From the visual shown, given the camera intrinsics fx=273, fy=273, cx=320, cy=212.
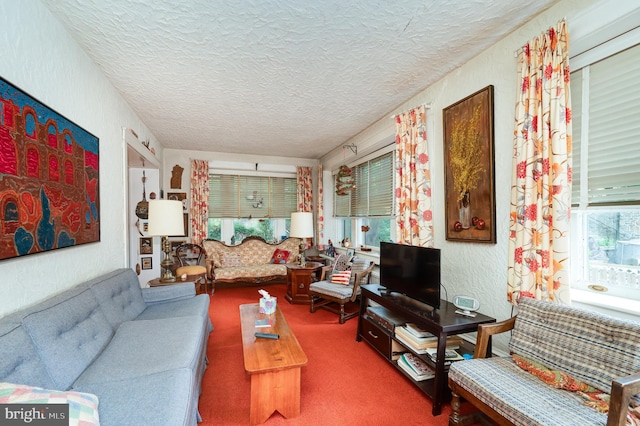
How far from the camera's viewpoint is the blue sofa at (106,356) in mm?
1203

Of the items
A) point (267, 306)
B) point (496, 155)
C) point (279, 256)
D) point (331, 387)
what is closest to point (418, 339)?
point (331, 387)

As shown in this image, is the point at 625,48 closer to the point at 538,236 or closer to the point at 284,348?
the point at 538,236

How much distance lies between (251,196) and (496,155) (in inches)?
185

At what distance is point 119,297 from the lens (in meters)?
2.26

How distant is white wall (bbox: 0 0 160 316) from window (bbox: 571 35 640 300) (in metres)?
3.31

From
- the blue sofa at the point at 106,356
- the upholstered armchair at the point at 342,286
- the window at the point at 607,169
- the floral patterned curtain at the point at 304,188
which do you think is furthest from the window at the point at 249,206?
the window at the point at 607,169

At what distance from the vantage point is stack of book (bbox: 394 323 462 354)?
2.11 m

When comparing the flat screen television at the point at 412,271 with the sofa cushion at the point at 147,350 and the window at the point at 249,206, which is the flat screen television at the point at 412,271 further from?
the window at the point at 249,206

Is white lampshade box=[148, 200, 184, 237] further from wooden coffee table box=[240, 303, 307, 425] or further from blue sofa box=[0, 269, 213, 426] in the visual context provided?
wooden coffee table box=[240, 303, 307, 425]

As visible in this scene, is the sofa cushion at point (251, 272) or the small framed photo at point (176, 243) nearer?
the sofa cushion at point (251, 272)

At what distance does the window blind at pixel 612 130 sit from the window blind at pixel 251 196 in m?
4.98

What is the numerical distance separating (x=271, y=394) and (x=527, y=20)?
3.10 metres

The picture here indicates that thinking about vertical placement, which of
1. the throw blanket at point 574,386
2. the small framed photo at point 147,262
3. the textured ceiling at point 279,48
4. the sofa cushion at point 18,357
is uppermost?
the textured ceiling at point 279,48

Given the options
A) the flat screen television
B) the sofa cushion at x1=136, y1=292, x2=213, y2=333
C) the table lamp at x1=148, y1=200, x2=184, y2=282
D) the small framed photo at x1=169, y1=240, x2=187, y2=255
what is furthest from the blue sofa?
the small framed photo at x1=169, y1=240, x2=187, y2=255
